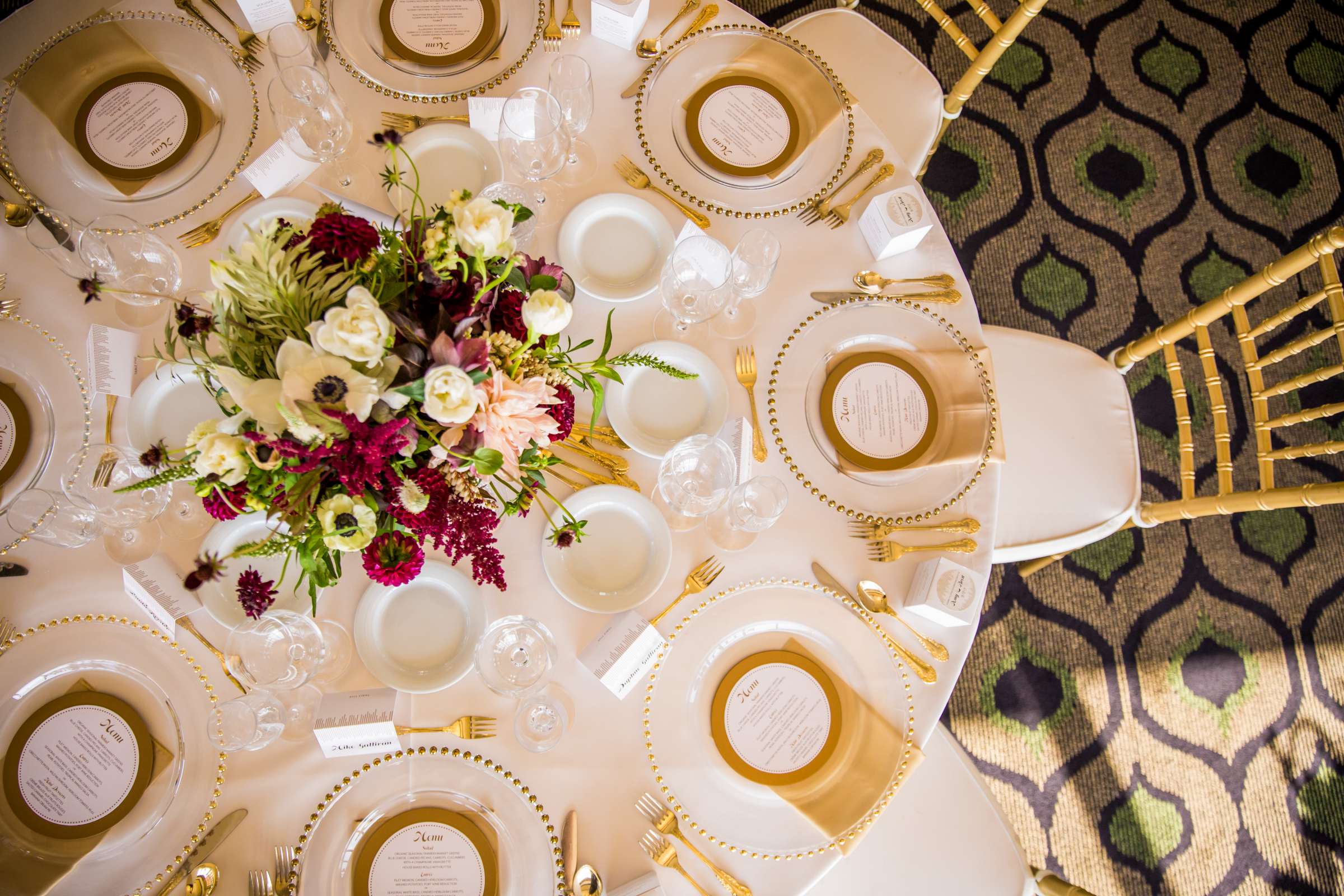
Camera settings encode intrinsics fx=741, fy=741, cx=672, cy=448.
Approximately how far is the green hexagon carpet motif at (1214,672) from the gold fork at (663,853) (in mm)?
2081

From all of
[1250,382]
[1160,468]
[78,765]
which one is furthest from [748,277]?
[1160,468]

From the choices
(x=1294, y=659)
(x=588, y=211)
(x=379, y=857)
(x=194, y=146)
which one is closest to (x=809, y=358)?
(x=588, y=211)

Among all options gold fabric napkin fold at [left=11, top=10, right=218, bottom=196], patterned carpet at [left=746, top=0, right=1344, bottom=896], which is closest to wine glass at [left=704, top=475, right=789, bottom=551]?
gold fabric napkin fold at [left=11, top=10, right=218, bottom=196]

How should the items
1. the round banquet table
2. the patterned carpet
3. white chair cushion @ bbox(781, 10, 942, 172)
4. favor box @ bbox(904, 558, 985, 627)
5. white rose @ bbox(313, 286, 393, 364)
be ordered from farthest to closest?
the patterned carpet → white chair cushion @ bbox(781, 10, 942, 172) → favor box @ bbox(904, 558, 985, 627) → the round banquet table → white rose @ bbox(313, 286, 393, 364)

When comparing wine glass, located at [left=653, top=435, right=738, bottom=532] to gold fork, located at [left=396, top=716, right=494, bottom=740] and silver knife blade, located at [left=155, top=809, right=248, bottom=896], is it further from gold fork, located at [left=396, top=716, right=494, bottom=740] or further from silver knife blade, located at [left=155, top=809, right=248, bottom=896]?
silver knife blade, located at [left=155, top=809, right=248, bottom=896]

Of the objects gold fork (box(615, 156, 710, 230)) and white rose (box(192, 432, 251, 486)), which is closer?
white rose (box(192, 432, 251, 486))

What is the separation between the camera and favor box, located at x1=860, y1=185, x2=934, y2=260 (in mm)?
1427

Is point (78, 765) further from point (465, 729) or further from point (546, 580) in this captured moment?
point (546, 580)

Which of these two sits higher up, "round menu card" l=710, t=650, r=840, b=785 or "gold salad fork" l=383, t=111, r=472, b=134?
"gold salad fork" l=383, t=111, r=472, b=134

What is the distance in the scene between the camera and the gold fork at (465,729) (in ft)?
3.95

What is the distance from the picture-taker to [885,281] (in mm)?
1479

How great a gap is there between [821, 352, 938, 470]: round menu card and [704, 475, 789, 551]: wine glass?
0.58ft

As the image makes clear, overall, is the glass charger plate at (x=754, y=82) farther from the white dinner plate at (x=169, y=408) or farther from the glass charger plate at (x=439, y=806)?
the glass charger plate at (x=439, y=806)

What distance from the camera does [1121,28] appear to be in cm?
293
